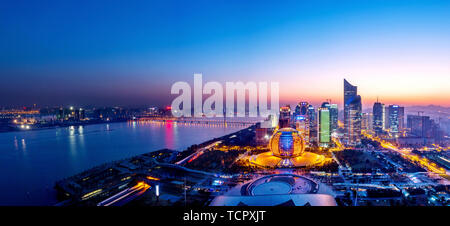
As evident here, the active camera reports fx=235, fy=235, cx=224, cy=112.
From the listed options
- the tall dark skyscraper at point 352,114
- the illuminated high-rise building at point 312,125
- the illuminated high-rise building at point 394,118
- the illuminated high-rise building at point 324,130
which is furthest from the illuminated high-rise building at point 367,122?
the illuminated high-rise building at point 324,130

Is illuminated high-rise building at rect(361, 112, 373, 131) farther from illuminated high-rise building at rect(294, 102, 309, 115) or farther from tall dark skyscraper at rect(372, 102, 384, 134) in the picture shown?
illuminated high-rise building at rect(294, 102, 309, 115)

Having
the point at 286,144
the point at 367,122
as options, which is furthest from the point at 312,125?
the point at 286,144

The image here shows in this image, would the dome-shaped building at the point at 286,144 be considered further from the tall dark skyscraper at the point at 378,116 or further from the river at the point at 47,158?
the tall dark skyscraper at the point at 378,116

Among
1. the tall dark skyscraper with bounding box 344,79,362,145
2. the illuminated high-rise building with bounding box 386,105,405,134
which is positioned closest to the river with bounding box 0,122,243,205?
the tall dark skyscraper with bounding box 344,79,362,145

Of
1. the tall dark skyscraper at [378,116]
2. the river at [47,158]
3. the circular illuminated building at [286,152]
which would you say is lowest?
the river at [47,158]
